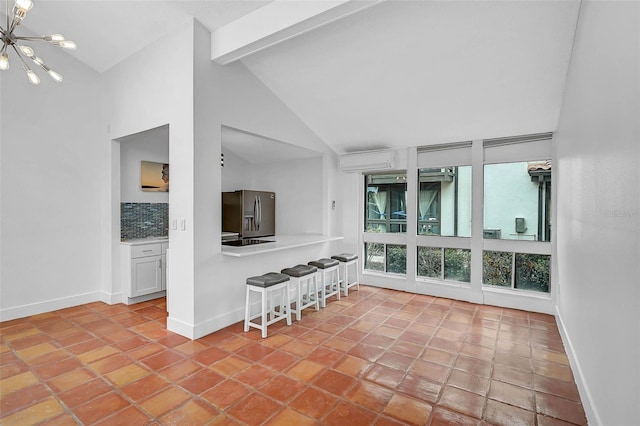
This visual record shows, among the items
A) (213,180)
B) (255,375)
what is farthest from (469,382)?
(213,180)

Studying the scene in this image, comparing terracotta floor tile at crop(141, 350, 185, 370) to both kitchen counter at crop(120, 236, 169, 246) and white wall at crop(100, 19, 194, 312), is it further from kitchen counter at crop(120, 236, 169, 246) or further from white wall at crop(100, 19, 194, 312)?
kitchen counter at crop(120, 236, 169, 246)

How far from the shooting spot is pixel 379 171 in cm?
553

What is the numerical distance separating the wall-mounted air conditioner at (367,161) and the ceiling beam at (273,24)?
2.62m

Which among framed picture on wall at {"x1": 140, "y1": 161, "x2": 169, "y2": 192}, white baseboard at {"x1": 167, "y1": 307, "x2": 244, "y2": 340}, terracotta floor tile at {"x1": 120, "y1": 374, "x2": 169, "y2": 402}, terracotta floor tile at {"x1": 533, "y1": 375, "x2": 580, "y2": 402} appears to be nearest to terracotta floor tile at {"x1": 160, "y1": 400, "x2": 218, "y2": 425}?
terracotta floor tile at {"x1": 120, "y1": 374, "x2": 169, "y2": 402}

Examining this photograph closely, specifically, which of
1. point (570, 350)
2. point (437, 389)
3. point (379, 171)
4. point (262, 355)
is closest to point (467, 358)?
point (437, 389)

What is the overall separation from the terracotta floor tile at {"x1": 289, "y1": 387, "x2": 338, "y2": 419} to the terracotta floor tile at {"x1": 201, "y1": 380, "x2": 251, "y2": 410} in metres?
0.41

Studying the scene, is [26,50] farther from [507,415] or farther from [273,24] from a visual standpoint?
[507,415]

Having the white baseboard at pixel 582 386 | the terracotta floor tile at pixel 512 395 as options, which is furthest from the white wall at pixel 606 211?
the terracotta floor tile at pixel 512 395

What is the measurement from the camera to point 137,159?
196 inches

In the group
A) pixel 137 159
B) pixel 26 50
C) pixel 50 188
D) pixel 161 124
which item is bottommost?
pixel 50 188

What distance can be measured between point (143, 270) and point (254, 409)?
3.16 metres

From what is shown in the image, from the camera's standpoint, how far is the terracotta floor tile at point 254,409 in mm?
2117

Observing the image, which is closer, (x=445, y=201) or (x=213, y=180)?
(x=213, y=180)

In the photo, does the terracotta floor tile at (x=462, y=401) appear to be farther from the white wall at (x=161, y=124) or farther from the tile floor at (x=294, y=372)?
the white wall at (x=161, y=124)
